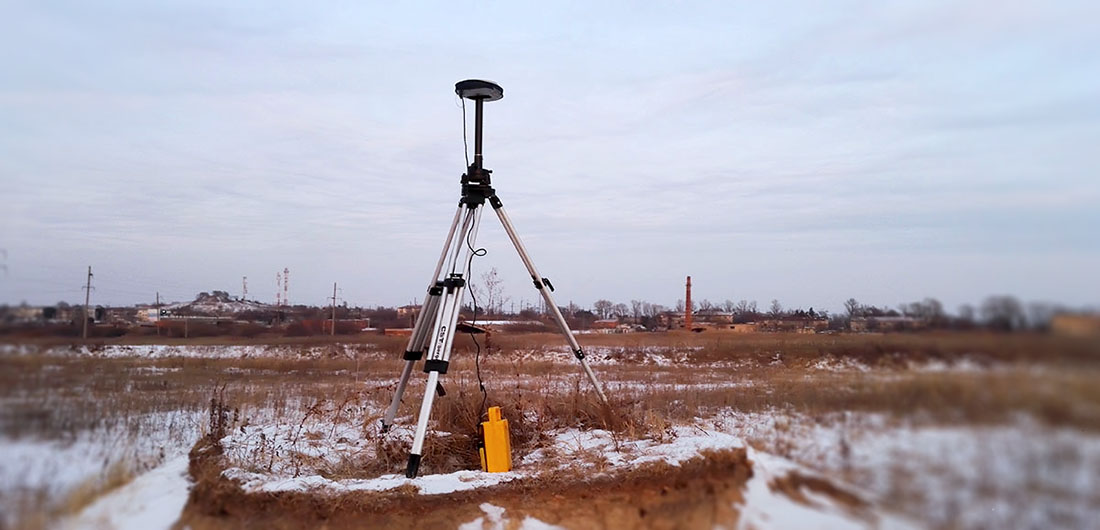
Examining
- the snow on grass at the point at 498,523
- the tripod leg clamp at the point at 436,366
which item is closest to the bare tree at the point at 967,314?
the snow on grass at the point at 498,523

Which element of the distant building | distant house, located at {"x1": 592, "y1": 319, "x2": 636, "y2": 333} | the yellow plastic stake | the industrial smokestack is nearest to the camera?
the distant building

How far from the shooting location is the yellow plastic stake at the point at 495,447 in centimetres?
549

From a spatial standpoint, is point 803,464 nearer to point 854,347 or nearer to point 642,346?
point 854,347

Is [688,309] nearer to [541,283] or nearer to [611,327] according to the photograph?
[611,327]

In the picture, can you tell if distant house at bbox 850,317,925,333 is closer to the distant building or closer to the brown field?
the brown field

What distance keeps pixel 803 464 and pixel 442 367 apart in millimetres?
3166

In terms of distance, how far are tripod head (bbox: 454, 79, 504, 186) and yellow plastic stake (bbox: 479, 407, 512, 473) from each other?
2.03 m

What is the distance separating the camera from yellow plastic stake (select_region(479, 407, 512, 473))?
18.0 ft

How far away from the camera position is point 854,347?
3.19 metres

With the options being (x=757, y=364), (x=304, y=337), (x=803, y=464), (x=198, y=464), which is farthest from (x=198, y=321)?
(x=803, y=464)

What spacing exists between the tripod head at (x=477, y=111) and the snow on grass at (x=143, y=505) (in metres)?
3.20

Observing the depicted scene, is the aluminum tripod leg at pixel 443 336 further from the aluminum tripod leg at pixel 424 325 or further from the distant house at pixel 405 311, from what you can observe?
the distant house at pixel 405 311

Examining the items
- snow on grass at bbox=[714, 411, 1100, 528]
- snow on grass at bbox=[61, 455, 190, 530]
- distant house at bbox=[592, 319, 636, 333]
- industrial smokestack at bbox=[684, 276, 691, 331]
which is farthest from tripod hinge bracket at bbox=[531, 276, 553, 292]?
distant house at bbox=[592, 319, 636, 333]

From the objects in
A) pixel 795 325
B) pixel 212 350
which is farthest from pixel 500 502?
pixel 212 350
